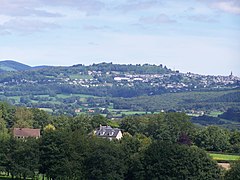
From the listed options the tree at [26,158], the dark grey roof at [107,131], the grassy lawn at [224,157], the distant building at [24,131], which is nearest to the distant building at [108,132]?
the dark grey roof at [107,131]

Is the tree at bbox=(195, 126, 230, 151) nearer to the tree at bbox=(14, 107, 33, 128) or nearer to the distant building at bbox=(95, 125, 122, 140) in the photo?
the distant building at bbox=(95, 125, 122, 140)

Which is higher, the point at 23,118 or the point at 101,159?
the point at 101,159

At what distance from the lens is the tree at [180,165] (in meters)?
66.8

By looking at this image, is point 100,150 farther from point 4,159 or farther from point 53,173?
point 4,159

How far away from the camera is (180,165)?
6756cm

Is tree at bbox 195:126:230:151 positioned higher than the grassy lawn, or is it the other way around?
tree at bbox 195:126:230:151

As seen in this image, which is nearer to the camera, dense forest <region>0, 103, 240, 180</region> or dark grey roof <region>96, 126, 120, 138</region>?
dense forest <region>0, 103, 240, 180</region>

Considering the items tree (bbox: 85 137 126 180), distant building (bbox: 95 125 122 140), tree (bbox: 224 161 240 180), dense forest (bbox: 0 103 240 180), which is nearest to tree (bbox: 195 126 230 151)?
distant building (bbox: 95 125 122 140)

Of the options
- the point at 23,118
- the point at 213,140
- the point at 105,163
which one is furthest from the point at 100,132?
the point at 105,163

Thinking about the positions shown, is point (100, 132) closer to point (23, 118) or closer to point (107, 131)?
point (107, 131)

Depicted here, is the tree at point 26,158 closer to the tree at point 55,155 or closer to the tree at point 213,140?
the tree at point 55,155

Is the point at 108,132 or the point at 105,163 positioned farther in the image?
the point at 108,132

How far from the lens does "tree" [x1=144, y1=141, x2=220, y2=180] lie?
66.8 m

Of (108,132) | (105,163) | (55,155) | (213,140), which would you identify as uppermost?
(55,155)
